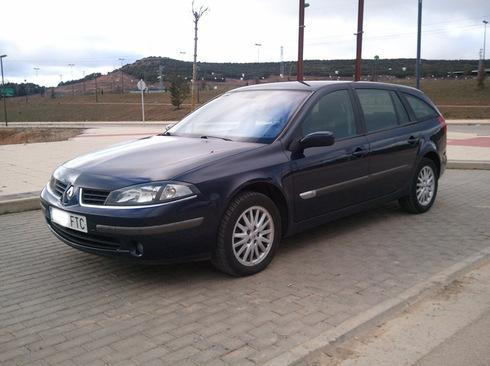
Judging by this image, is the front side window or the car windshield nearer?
the car windshield

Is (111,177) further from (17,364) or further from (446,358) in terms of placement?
(446,358)

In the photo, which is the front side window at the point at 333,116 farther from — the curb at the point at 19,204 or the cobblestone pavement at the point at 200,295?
the curb at the point at 19,204

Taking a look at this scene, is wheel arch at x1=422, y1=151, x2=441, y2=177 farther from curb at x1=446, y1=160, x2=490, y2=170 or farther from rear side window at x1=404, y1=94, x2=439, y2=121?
curb at x1=446, y1=160, x2=490, y2=170

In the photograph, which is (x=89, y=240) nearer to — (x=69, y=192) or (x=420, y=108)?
(x=69, y=192)

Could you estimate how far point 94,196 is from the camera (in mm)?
4277

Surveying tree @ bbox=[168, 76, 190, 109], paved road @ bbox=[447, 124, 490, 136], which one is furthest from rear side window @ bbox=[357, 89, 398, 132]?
tree @ bbox=[168, 76, 190, 109]

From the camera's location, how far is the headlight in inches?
161

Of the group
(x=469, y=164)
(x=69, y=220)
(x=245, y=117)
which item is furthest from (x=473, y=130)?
(x=69, y=220)

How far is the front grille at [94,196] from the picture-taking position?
4215 mm

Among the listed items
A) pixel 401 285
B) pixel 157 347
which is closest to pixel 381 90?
pixel 401 285

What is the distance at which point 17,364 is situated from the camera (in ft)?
10.4

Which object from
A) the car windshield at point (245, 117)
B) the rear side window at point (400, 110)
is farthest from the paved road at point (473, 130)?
the car windshield at point (245, 117)

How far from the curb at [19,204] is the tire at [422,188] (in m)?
4.70

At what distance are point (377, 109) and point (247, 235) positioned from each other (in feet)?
7.98
